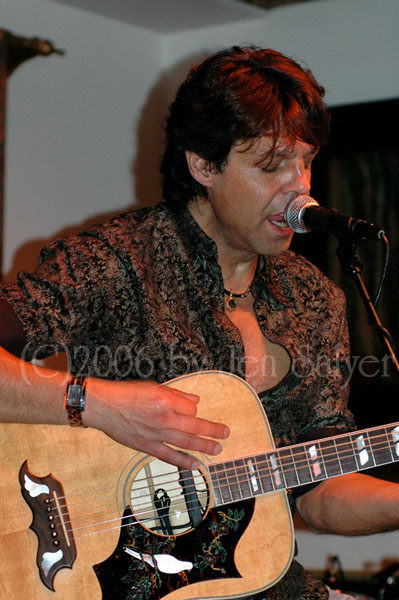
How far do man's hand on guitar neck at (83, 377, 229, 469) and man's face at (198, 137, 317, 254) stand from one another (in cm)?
50

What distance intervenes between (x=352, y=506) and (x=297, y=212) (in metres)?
0.78

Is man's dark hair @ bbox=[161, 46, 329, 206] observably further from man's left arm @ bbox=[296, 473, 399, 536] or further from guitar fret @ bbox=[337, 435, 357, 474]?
man's left arm @ bbox=[296, 473, 399, 536]

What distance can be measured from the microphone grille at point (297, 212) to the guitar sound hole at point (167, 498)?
60cm

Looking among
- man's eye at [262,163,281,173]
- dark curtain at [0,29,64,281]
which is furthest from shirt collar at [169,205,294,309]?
dark curtain at [0,29,64,281]

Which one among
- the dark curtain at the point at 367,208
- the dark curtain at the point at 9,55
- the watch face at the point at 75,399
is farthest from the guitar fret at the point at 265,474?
the dark curtain at the point at 367,208

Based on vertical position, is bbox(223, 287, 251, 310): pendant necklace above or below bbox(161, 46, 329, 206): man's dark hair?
below

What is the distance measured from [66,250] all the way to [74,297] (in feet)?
0.43

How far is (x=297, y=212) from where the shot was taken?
6.03 feet

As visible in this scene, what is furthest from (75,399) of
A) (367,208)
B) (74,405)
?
(367,208)

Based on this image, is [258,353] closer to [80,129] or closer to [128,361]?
[128,361]

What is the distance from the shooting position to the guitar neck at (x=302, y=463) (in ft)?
6.05

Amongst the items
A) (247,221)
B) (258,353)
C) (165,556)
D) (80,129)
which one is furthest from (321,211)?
(80,129)

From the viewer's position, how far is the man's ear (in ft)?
7.18

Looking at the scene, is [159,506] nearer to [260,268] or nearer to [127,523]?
[127,523]
